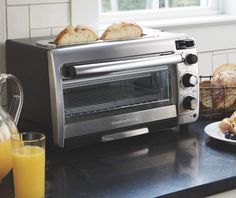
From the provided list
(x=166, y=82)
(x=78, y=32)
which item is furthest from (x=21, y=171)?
(x=166, y=82)

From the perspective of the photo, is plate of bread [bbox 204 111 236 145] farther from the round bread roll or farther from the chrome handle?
the chrome handle

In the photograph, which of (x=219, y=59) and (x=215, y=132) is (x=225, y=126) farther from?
(x=219, y=59)

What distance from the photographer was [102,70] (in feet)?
5.72

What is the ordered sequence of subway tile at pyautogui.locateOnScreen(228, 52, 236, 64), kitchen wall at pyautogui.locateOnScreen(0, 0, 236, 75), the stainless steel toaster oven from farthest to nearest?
subway tile at pyautogui.locateOnScreen(228, 52, 236, 64) → kitchen wall at pyautogui.locateOnScreen(0, 0, 236, 75) → the stainless steel toaster oven

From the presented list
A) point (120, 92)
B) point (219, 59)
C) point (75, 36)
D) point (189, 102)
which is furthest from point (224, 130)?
point (219, 59)

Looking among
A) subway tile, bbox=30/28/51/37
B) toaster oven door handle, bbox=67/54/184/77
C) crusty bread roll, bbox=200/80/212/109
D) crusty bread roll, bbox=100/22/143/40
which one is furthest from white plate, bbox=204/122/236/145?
subway tile, bbox=30/28/51/37

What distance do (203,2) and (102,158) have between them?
45.5 inches

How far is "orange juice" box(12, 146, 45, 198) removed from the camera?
1438mm

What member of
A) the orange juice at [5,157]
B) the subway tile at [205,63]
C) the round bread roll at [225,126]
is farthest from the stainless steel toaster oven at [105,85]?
the subway tile at [205,63]

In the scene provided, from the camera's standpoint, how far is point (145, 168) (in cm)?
168

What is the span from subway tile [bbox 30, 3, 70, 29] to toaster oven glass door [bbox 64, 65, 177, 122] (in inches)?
13.5

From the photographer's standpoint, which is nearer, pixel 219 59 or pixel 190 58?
pixel 190 58

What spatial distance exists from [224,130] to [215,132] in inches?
1.1

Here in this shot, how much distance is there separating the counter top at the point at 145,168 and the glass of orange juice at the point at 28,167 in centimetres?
6
